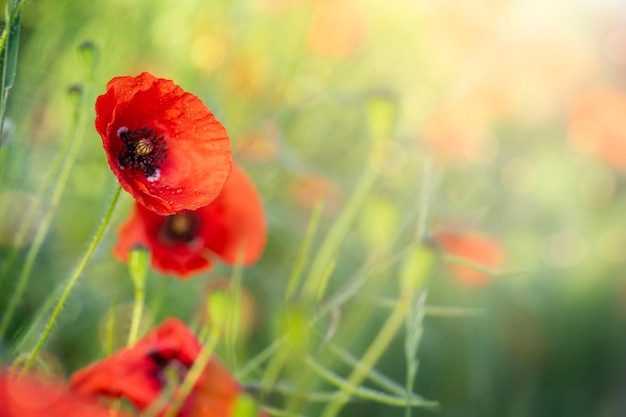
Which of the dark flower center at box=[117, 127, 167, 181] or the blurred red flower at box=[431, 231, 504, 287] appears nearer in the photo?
the dark flower center at box=[117, 127, 167, 181]

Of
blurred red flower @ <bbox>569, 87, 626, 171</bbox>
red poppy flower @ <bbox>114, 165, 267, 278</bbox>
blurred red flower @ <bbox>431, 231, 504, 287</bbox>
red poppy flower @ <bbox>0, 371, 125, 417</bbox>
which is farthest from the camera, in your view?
blurred red flower @ <bbox>569, 87, 626, 171</bbox>

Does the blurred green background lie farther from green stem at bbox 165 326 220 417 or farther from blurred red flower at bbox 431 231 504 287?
green stem at bbox 165 326 220 417

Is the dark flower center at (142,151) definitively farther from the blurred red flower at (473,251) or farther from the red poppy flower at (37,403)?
the blurred red flower at (473,251)

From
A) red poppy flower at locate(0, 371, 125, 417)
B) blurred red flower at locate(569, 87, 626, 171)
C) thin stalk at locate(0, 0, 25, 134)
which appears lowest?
blurred red flower at locate(569, 87, 626, 171)

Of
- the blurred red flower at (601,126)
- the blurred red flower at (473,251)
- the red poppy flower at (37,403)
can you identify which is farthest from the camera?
the blurred red flower at (601,126)

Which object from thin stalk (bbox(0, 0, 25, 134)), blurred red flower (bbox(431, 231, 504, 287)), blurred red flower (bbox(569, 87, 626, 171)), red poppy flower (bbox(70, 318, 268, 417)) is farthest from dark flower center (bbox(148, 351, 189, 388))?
blurred red flower (bbox(569, 87, 626, 171))

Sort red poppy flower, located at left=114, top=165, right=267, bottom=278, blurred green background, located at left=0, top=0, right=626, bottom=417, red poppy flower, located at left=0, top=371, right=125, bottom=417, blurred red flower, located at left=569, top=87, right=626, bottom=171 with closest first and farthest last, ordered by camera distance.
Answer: red poppy flower, located at left=0, top=371, right=125, bottom=417 → red poppy flower, located at left=114, top=165, right=267, bottom=278 → blurred green background, located at left=0, top=0, right=626, bottom=417 → blurred red flower, located at left=569, top=87, right=626, bottom=171

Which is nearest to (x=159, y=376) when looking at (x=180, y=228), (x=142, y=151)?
(x=142, y=151)

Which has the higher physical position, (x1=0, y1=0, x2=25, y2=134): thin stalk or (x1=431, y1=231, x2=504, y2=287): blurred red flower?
(x1=0, y1=0, x2=25, y2=134): thin stalk

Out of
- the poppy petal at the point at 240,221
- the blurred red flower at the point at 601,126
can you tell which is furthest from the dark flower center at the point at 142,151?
the blurred red flower at the point at 601,126
